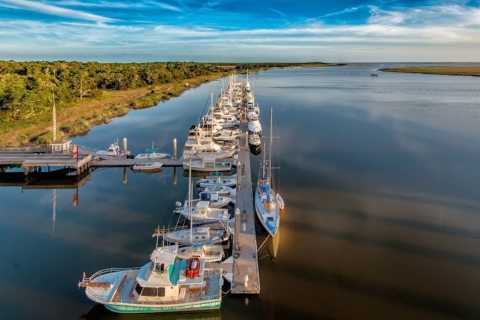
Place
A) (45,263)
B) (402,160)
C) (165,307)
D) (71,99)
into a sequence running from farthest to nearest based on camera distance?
(71,99), (402,160), (45,263), (165,307)

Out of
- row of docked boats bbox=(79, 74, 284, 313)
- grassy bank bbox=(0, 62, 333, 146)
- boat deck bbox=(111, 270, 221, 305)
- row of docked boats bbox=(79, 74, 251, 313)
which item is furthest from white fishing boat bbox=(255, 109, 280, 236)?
grassy bank bbox=(0, 62, 333, 146)

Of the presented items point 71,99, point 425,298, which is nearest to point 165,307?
point 425,298

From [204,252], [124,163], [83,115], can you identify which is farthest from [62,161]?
[83,115]

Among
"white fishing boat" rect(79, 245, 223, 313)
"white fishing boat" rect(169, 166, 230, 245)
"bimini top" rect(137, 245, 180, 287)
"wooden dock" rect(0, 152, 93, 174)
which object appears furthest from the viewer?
"wooden dock" rect(0, 152, 93, 174)

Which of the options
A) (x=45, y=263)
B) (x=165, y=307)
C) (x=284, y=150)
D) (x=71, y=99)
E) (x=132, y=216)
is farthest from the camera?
(x=71, y=99)

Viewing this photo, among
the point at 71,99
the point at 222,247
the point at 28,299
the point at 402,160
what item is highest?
the point at 71,99

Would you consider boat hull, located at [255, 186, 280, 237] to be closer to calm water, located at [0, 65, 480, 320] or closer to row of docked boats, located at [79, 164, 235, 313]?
calm water, located at [0, 65, 480, 320]

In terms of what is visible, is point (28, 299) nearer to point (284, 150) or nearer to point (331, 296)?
point (331, 296)
